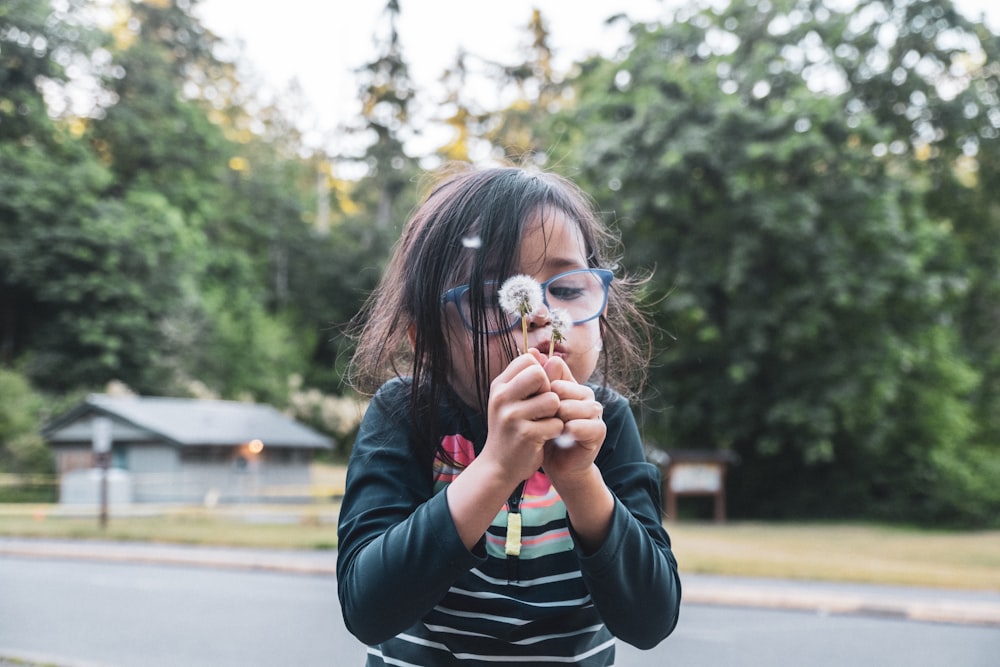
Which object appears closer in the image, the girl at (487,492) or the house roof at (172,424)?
the girl at (487,492)

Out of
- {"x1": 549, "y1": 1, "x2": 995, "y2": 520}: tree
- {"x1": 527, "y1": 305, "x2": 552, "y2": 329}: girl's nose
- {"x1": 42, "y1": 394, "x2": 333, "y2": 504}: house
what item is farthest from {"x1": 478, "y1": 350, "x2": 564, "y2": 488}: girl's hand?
{"x1": 42, "y1": 394, "x2": 333, "y2": 504}: house

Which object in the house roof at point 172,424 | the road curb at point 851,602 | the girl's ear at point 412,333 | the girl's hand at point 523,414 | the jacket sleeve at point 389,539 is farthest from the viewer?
the house roof at point 172,424

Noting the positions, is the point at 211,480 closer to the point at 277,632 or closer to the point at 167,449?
the point at 167,449

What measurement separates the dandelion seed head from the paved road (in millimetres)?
5124

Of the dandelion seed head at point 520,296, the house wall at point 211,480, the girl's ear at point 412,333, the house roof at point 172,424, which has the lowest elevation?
the house wall at point 211,480

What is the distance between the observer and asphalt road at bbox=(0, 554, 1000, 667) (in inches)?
250

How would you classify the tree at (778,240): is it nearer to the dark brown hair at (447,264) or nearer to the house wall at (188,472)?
the house wall at (188,472)

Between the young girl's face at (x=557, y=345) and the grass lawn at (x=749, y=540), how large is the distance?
34.6 feet

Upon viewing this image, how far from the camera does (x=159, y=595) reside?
9344mm

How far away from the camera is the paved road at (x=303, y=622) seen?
643cm

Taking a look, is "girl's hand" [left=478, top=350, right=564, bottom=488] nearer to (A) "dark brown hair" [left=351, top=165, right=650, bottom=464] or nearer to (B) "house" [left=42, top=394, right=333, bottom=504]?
(A) "dark brown hair" [left=351, top=165, right=650, bottom=464]

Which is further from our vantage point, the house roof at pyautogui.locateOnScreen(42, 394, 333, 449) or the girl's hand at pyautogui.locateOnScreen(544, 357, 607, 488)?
the house roof at pyautogui.locateOnScreen(42, 394, 333, 449)

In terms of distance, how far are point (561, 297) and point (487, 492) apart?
312 millimetres

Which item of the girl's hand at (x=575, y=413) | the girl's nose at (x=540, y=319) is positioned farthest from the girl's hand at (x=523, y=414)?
the girl's nose at (x=540, y=319)
